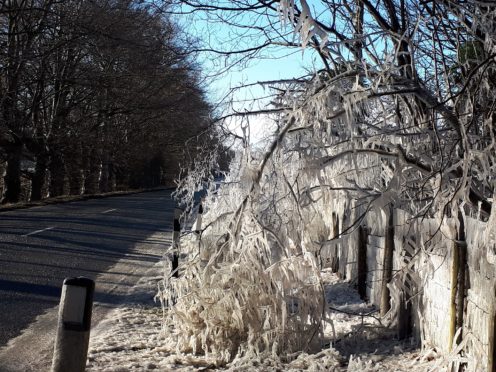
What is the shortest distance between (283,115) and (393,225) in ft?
Result: 4.98

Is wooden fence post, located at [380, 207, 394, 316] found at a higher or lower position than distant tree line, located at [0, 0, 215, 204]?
lower

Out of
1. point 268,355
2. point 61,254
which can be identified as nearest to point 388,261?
point 268,355

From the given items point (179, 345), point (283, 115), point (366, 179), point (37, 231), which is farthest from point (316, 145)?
point (37, 231)

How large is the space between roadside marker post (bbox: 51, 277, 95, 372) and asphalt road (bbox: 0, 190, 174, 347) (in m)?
2.29

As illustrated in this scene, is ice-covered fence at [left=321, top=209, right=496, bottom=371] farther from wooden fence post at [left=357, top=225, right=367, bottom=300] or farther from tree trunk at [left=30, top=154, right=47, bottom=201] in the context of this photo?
tree trunk at [left=30, top=154, right=47, bottom=201]

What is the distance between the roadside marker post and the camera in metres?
3.96

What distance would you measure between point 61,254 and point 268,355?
6563 mm

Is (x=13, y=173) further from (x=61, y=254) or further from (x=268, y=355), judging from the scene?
(x=268, y=355)

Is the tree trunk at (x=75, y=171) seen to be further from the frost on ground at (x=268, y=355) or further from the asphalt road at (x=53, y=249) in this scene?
the frost on ground at (x=268, y=355)

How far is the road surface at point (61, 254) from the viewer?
7625mm

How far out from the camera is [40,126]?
29.5 meters

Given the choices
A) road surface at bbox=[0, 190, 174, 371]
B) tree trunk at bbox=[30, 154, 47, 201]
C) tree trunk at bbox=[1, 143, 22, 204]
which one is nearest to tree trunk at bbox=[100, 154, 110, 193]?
tree trunk at bbox=[30, 154, 47, 201]

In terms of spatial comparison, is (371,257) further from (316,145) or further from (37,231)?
(37,231)

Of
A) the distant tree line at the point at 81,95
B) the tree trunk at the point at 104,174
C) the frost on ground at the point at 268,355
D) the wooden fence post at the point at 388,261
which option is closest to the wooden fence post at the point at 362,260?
the frost on ground at the point at 268,355
